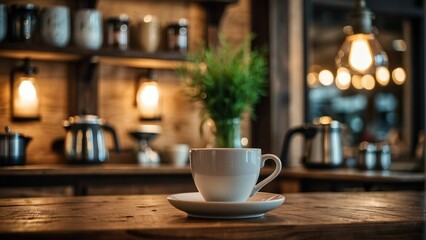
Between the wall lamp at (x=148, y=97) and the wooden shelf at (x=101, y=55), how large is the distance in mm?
88

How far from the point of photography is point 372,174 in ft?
9.91

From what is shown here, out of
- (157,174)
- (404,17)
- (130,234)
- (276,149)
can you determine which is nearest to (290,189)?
(276,149)

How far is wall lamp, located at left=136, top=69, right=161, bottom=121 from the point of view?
378cm

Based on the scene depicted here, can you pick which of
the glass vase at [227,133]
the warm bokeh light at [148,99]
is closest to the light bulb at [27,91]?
the warm bokeh light at [148,99]

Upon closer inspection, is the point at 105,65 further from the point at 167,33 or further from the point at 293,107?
the point at 293,107

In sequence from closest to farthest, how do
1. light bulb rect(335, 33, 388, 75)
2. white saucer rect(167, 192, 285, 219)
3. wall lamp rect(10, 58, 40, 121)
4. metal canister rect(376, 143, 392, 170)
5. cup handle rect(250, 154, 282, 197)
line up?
white saucer rect(167, 192, 285, 219) → cup handle rect(250, 154, 282, 197) → light bulb rect(335, 33, 388, 75) → metal canister rect(376, 143, 392, 170) → wall lamp rect(10, 58, 40, 121)

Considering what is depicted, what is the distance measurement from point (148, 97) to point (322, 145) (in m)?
1.03

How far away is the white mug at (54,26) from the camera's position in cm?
344

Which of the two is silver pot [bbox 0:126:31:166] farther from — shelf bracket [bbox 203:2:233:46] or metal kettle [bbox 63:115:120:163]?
shelf bracket [bbox 203:2:233:46]

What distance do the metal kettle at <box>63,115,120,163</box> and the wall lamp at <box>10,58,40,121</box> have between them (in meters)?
0.26

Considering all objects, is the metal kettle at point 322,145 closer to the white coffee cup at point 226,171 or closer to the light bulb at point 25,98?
the light bulb at point 25,98

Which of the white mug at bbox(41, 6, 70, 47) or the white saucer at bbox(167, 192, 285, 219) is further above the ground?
the white mug at bbox(41, 6, 70, 47)

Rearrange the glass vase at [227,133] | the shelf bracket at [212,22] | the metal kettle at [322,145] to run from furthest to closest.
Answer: the shelf bracket at [212,22] < the metal kettle at [322,145] < the glass vase at [227,133]

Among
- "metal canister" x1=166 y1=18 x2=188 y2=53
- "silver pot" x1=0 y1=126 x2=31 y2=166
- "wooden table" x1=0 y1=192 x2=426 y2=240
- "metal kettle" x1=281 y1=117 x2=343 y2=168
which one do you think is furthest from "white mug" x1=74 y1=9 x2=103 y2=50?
"wooden table" x1=0 y1=192 x2=426 y2=240
